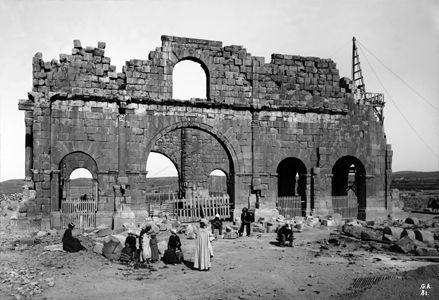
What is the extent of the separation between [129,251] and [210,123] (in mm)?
7946

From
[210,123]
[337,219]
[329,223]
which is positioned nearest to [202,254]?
[210,123]

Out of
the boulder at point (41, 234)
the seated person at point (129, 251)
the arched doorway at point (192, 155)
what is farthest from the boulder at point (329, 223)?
the arched doorway at point (192, 155)

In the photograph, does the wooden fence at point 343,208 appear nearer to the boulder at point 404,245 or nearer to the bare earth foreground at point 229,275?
the bare earth foreground at point 229,275

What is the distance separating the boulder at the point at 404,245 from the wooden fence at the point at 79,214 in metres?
10.6

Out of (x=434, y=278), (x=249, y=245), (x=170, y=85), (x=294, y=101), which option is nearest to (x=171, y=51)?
(x=170, y=85)

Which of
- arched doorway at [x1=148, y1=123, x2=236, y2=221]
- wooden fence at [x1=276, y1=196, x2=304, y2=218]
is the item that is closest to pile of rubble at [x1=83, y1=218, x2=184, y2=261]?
wooden fence at [x1=276, y1=196, x2=304, y2=218]

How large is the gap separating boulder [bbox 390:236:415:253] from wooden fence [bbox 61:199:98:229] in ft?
34.7

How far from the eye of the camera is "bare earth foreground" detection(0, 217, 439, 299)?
8.65 m

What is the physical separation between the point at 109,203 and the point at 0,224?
4228 millimetres

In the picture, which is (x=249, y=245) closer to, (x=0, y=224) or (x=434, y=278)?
(x=434, y=278)

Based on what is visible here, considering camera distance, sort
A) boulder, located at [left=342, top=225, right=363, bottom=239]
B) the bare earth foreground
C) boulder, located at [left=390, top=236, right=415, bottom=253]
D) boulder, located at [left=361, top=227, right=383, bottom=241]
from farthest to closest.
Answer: boulder, located at [left=342, top=225, right=363, bottom=239], boulder, located at [left=361, top=227, right=383, bottom=241], boulder, located at [left=390, top=236, right=415, bottom=253], the bare earth foreground

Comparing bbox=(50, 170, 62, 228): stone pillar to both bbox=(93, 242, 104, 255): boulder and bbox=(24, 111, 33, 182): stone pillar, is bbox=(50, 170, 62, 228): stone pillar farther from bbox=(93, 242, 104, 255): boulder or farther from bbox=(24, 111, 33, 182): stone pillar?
bbox=(93, 242, 104, 255): boulder

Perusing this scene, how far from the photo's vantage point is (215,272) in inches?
415

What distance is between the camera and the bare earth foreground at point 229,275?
8.65 meters
